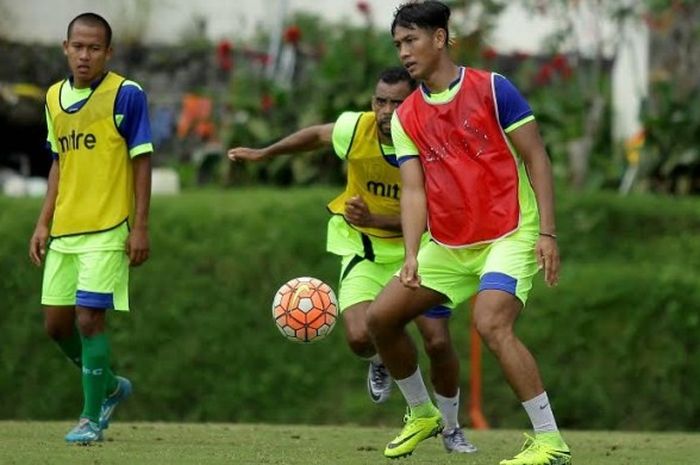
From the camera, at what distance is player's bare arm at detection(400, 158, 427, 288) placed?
30.6ft

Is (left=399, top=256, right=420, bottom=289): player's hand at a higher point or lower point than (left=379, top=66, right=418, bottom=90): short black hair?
lower

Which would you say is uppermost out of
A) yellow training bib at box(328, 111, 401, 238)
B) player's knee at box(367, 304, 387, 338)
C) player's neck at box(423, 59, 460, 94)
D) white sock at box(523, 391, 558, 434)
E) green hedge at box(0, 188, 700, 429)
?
player's neck at box(423, 59, 460, 94)

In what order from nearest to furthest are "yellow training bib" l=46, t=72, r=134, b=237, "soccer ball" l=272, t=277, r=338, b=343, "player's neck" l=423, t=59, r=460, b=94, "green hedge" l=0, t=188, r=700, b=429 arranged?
"player's neck" l=423, t=59, r=460, b=94, "yellow training bib" l=46, t=72, r=134, b=237, "soccer ball" l=272, t=277, r=338, b=343, "green hedge" l=0, t=188, r=700, b=429

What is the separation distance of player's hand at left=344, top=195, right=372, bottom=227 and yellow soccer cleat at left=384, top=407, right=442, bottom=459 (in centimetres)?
132

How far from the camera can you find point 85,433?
34.7 ft

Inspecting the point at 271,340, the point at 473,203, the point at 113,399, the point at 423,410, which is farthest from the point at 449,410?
the point at 271,340

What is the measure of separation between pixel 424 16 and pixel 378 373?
3.15 m

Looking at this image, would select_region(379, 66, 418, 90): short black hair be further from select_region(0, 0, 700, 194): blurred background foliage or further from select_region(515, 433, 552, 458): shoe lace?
select_region(0, 0, 700, 194): blurred background foliage

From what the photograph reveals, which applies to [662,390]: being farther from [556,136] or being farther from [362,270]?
[362,270]

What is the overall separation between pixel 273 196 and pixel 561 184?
3.23 metres

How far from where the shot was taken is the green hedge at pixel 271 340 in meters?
15.5

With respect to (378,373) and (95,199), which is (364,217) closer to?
(378,373)

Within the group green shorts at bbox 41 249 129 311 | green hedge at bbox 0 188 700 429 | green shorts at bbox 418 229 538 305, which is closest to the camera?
green shorts at bbox 418 229 538 305

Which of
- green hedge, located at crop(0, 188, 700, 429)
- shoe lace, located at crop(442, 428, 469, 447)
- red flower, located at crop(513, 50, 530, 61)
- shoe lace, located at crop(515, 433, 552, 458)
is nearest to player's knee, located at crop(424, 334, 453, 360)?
shoe lace, located at crop(442, 428, 469, 447)
